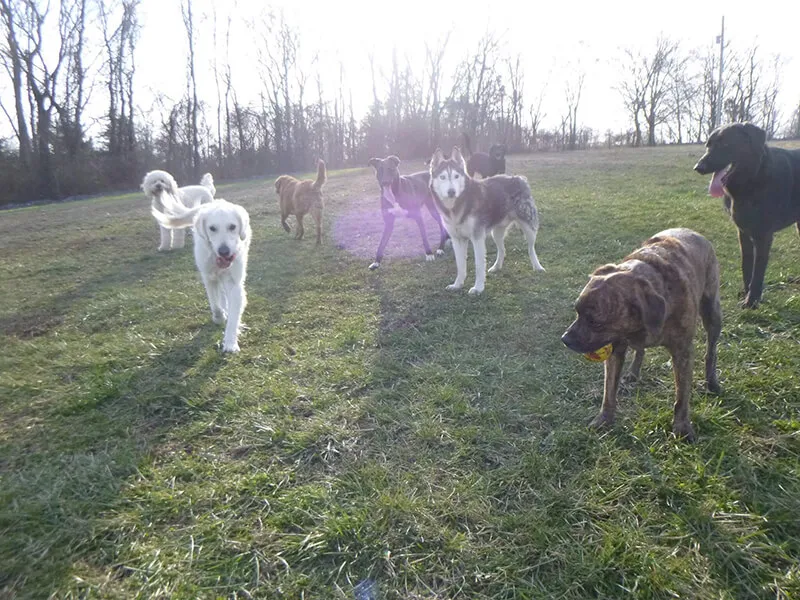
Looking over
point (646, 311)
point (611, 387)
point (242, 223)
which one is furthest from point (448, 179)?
point (646, 311)

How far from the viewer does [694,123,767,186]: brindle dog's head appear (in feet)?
14.9

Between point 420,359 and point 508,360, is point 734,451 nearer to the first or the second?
point 508,360

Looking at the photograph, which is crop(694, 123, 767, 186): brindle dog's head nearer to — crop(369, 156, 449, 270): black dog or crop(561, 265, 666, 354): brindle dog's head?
crop(561, 265, 666, 354): brindle dog's head

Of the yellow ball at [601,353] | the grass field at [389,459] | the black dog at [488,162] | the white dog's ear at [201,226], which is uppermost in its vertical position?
the black dog at [488,162]

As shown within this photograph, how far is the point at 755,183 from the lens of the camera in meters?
4.60

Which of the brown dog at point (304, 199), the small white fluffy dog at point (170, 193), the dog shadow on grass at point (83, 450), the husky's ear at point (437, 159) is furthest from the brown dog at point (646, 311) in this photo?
the small white fluffy dog at point (170, 193)

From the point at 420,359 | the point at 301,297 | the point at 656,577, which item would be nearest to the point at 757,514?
the point at 656,577

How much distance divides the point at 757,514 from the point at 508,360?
2.04 m

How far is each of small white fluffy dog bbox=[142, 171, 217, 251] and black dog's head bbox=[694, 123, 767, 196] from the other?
836 cm

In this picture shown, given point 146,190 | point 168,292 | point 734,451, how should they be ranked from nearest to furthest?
point 734,451 < point 168,292 < point 146,190

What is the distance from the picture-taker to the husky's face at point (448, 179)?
19.9 feet

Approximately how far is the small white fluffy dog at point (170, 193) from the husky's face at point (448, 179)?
521 cm

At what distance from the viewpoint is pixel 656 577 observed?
1.89m

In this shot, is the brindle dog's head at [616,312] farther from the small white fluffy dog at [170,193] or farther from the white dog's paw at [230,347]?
the small white fluffy dog at [170,193]
